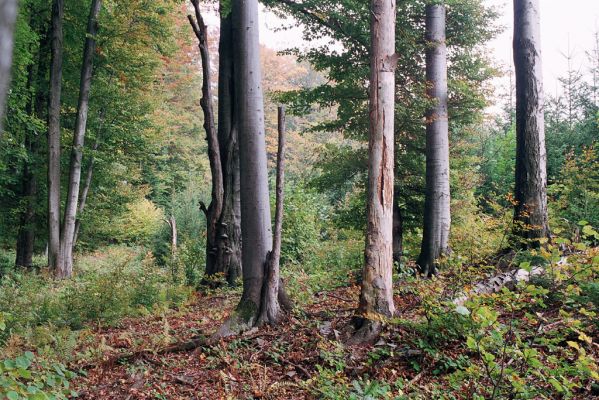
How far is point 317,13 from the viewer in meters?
7.79

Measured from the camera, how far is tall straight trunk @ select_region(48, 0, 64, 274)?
40.2 feet

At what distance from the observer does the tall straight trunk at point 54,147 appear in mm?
12250

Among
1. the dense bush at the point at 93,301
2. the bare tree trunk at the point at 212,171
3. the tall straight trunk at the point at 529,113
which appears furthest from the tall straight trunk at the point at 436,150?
the dense bush at the point at 93,301

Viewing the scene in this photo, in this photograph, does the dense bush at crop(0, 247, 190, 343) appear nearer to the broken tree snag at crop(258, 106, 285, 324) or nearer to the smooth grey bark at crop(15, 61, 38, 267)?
the broken tree snag at crop(258, 106, 285, 324)

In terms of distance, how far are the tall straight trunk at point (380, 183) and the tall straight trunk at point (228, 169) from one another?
4536 mm

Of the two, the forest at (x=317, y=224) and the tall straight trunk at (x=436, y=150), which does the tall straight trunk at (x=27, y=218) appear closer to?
the forest at (x=317, y=224)

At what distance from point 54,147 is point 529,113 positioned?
1229cm

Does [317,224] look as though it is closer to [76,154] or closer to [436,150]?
[436,150]

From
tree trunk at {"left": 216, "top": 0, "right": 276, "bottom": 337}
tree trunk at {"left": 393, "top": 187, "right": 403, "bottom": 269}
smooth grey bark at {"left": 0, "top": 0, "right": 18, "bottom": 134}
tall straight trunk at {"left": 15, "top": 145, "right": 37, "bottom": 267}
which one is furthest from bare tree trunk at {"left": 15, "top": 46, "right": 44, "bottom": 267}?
smooth grey bark at {"left": 0, "top": 0, "right": 18, "bottom": 134}

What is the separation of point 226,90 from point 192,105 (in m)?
21.0

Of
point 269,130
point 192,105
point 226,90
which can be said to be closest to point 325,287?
point 226,90

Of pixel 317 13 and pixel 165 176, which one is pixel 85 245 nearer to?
pixel 165 176

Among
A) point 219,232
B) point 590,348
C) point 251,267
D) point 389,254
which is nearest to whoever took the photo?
point 590,348

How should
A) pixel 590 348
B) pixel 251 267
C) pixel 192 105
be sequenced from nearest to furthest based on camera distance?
pixel 590 348 < pixel 251 267 < pixel 192 105
